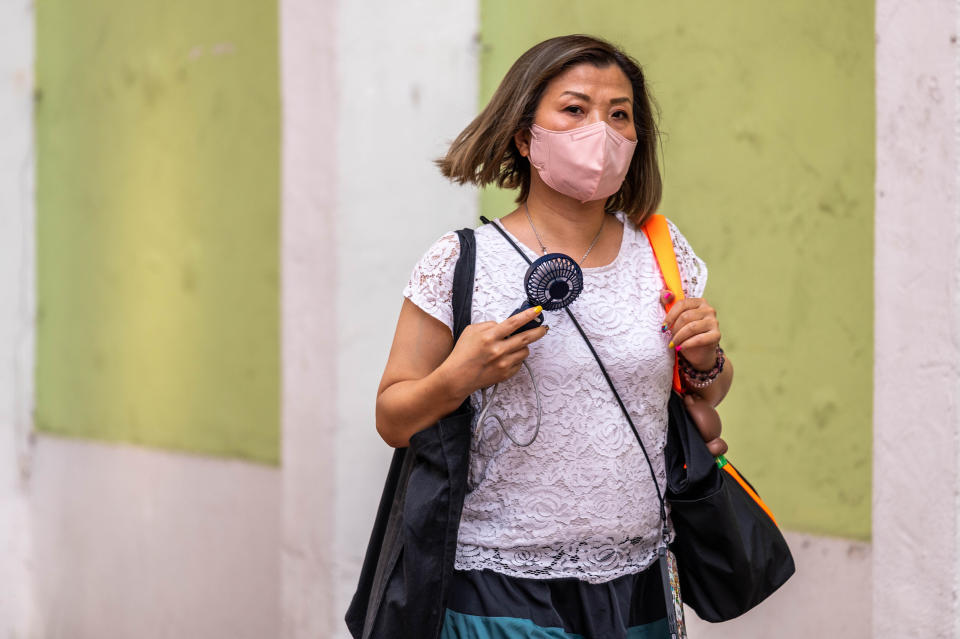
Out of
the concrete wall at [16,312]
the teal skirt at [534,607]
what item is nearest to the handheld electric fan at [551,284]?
the teal skirt at [534,607]

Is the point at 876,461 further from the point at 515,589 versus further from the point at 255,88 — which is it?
the point at 255,88

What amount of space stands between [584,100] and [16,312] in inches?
191

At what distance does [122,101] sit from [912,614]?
15.2 ft

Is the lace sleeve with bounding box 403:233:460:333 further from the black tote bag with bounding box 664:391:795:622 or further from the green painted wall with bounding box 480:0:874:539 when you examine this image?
the green painted wall with bounding box 480:0:874:539

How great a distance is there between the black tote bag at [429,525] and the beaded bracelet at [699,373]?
1.50 ft

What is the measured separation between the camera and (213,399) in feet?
17.9

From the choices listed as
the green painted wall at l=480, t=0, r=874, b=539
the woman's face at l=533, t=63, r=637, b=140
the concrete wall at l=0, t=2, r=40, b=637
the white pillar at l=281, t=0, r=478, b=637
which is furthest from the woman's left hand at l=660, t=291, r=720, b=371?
the concrete wall at l=0, t=2, r=40, b=637

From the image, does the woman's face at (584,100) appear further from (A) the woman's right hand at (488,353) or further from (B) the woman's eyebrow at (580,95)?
(A) the woman's right hand at (488,353)

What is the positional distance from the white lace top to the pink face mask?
17cm

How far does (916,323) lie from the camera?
274 centimetres

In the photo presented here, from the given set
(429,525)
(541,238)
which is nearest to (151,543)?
(429,525)

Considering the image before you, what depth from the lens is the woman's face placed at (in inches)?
93.7

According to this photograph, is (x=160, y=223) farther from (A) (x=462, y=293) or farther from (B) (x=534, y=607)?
(B) (x=534, y=607)

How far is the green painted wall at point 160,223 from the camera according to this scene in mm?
5254
